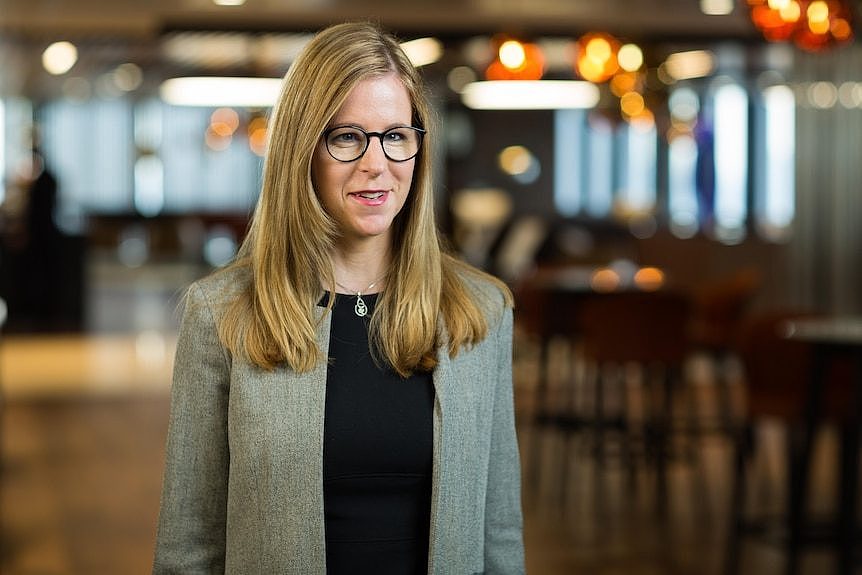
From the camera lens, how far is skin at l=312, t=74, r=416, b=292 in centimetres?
186

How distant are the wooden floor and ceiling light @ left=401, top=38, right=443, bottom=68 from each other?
4.46 metres

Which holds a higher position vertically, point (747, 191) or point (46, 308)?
point (747, 191)

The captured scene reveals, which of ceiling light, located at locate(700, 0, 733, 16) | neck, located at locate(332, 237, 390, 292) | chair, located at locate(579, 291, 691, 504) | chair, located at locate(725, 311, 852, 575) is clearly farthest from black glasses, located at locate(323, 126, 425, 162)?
ceiling light, located at locate(700, 0, 733, 16)

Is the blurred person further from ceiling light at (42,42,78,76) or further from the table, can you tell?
the table

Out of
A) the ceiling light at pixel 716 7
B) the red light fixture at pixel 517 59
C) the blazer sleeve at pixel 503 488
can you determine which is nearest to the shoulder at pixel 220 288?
the blazer sleeve at pixel 503 488

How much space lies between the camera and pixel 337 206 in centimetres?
189

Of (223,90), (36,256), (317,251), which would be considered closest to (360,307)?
(317,251)

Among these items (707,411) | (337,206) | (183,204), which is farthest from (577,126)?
(337,206)

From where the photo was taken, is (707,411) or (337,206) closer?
(337,206)

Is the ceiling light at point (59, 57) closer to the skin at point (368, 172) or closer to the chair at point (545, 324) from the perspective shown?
the chair at point (545, 324)

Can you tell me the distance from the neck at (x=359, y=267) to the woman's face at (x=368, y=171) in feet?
0.20

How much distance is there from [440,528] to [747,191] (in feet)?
64.5

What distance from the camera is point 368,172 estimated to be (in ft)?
6.14

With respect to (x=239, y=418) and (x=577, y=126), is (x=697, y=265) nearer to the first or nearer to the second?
(x=239, y=418)
